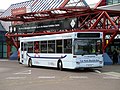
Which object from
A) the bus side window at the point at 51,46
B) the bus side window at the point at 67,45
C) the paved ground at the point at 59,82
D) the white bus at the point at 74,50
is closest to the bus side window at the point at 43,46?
the white bus at the point at 74,50

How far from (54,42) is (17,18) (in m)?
17.4

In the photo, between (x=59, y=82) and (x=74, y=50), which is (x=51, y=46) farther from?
(x=59, y=82)

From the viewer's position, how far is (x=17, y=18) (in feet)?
Answer: 136

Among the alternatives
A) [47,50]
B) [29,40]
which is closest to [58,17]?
[29,40]

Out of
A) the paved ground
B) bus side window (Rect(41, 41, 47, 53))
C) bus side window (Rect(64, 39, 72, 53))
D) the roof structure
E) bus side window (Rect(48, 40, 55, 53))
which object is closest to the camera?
the paved ground

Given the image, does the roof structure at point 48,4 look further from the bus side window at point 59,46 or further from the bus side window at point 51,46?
the bus side window at point 59,46

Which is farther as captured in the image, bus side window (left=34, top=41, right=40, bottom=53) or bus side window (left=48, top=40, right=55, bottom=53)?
bus side window (left=34, top=41, right=40, bottom=53)

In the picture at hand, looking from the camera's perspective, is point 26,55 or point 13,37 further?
point 13,37

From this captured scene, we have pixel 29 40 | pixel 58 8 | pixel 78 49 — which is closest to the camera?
pixel 78 49

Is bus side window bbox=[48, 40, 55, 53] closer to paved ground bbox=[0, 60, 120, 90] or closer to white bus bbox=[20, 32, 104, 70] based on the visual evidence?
white bus bbox=[20, 32, 104, 70]

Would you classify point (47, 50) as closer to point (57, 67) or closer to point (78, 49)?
point (57, 67)

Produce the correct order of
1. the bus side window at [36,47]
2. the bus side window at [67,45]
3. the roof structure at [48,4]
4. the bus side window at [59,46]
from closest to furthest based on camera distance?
the bus side window at [67,45]
the bus side window at [59,46]
the bus side window at [36,47]
the roof structure at [48,4]

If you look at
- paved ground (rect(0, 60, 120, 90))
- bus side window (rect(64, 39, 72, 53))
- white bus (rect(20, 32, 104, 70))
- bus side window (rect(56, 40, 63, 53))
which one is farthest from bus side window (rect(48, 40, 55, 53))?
paved ground (rect(0, 60, 120, 90))

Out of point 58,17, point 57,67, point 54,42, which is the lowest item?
point 57,67
